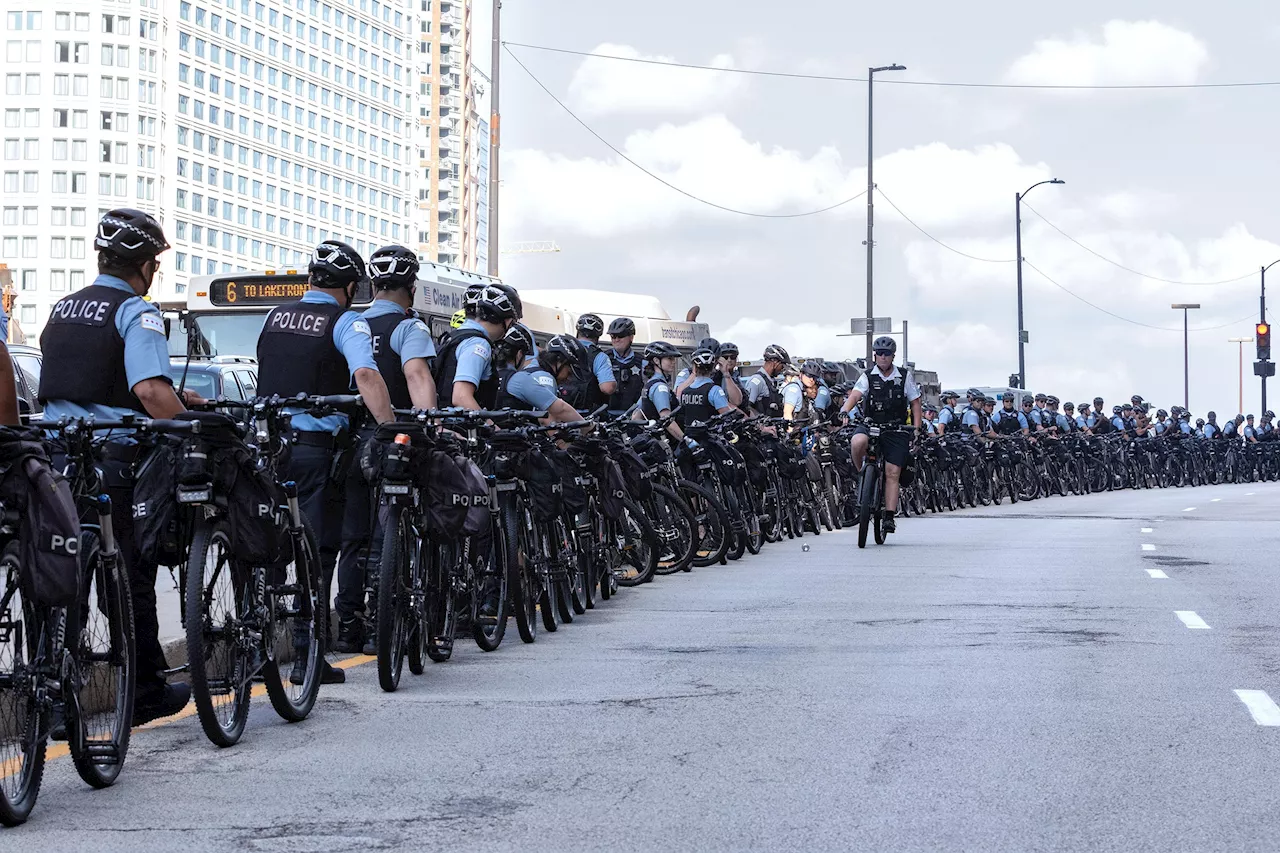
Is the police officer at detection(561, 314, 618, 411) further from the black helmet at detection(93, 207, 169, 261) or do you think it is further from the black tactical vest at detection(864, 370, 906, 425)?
the black helmet at detection(93, 207, 169, 261)

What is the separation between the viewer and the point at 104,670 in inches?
246

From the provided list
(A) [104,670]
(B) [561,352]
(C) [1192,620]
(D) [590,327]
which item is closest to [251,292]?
(D) [590,327]

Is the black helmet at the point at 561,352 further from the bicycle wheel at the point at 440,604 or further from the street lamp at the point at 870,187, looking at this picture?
the street lamp at the point at 870,187

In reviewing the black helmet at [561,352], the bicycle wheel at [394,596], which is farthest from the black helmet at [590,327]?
the bicycle wheel at [394,596]

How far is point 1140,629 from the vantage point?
37.5 ft

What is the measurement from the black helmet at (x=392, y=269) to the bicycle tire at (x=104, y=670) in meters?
3.16

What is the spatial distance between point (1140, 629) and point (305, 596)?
542 cm

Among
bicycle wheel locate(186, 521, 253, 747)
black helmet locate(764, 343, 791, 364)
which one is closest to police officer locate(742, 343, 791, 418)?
black helmet locate(764, 343, 791, 364)

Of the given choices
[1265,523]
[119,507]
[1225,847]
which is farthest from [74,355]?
[1265,523]

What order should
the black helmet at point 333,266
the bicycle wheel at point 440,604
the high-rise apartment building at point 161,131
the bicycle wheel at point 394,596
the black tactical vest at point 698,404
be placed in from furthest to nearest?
the high-rise apartment building at point 161,131 < the black tactical vest at point 698,404 < the bicycle wheel at point 440,604 < the black helmet at point 333,266 < the bicycle wheel at point 394,596

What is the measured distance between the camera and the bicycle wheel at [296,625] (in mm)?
7488

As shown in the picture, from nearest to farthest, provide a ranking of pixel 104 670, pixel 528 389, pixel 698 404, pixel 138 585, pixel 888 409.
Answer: pixel 104 670 < pixel 138 585 < pixel 528 389 < pixel 698 404 < pixel 888 409

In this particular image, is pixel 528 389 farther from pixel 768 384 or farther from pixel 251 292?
pixel 251 292

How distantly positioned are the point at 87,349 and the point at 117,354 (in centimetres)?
10
